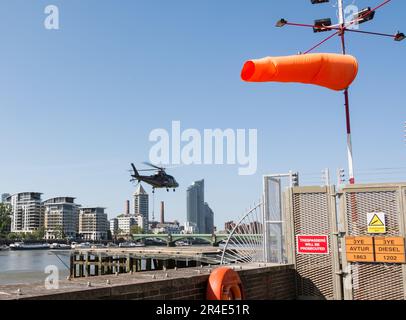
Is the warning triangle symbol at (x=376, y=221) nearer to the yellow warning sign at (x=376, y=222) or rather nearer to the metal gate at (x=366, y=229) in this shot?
the yellow warning sign at (x=376, y=222)

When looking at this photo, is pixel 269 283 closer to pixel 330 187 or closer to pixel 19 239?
pixel 330 187

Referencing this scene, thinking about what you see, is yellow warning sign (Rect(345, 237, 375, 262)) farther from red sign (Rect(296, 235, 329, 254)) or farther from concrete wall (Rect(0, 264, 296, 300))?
concrete wall (Rect(0, 264, 296, 300))

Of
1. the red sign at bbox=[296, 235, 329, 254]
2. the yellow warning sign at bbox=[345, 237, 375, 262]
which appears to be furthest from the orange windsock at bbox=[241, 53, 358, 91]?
the yellow warning sign at bbox=[345, 237, 375, 262]

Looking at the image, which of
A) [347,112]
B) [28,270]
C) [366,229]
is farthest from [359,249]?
[28,270]

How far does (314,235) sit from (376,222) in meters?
2.17

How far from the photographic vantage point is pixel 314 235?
51.6 ft

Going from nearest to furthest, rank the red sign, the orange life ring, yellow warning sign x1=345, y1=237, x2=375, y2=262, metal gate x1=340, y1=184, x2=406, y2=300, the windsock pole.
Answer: the orange life ring → metal gate x1=340, y1=184, x2=406, y2=300 → yellow warning sign x1=345, y1=237, x2=375, y2=262 → the red sign → the windsock pole

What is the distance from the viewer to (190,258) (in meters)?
47.8

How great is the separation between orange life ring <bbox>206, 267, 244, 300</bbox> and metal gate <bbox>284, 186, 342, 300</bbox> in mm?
5337

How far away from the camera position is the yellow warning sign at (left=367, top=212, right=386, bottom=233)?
14.5m

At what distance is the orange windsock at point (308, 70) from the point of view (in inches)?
610

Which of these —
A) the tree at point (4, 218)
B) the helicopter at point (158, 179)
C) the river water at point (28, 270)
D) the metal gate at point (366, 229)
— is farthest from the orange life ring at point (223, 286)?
the tree at point (4, 218)
